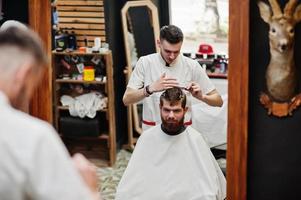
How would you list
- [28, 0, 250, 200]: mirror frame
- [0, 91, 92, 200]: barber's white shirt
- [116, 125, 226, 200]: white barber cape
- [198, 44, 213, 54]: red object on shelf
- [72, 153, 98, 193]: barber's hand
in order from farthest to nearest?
[198, 44, 213, 54]: red object on shelf
[116, 125, 226, 200]: white barber cape
[28, 0, 250, 200]: mirror frame
[72, 153, 98, 193]: barber's hand
[0, 91, 92, 200]: barber's white shirt

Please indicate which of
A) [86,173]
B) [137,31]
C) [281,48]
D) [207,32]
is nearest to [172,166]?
[281,48]

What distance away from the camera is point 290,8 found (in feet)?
7.97

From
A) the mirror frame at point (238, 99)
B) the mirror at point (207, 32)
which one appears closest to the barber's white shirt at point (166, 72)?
the mirror frame at point (238, 99)

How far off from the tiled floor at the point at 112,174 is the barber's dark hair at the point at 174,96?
1410 mm

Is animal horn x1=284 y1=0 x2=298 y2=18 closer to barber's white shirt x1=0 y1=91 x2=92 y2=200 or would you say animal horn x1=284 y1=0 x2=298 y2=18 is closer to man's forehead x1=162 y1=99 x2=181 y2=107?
man's forehead x1=162 y1=99 x2=181 y2=107

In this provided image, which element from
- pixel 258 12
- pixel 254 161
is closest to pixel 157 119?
pixel 254 161

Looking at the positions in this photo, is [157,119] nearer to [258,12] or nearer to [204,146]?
[204,146]

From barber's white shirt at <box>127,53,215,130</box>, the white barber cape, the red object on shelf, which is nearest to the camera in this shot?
the white barber cape

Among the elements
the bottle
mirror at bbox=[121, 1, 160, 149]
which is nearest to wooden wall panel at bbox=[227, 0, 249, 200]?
mirror at bbox=[121, 1, 160, 149]

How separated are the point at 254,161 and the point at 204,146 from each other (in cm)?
49

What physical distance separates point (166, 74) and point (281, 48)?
1207mm

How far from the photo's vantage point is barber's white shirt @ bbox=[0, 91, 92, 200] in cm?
108

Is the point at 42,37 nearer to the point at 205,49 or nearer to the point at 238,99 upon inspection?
the point at 238,99

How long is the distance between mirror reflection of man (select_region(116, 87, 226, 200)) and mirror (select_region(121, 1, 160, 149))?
2.14 meters
